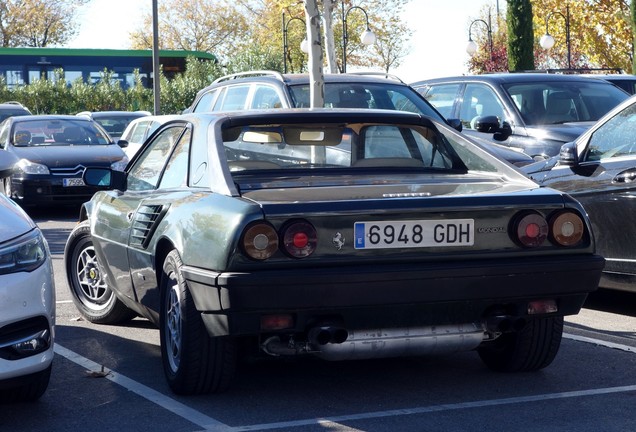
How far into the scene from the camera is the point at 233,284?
489 centimetres

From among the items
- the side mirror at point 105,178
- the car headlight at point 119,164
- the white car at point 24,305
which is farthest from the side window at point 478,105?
the white car at point 24,305

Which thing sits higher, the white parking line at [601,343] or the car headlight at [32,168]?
the car headlight at [32,168]

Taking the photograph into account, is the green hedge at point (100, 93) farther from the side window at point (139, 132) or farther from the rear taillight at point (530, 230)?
the rear taillight at point (530, 230)

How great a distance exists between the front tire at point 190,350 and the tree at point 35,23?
66.2 metres

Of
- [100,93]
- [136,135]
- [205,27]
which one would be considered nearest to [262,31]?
[205,27]

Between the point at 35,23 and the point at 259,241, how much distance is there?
6974 centimetres

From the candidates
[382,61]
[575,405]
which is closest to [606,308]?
[575,405]

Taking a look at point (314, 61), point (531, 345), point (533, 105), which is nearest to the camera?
point (531, 345)

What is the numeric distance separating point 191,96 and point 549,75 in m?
33.0

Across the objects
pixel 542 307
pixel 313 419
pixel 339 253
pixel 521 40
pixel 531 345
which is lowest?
pixel 313 419

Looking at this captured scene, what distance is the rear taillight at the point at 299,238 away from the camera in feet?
A: 16.3

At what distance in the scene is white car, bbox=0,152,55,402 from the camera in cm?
498

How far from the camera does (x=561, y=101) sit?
1234 centimetres

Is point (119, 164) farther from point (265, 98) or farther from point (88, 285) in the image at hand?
point (88, 285)
